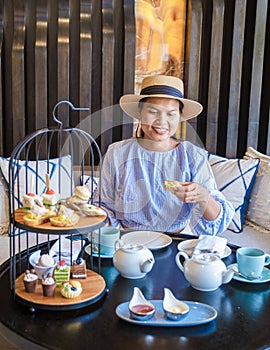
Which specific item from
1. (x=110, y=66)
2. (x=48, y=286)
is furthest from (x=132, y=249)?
(x=110, y=66)

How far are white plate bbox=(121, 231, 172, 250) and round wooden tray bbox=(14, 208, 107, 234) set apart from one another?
48cm

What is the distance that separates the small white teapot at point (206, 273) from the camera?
1245mm

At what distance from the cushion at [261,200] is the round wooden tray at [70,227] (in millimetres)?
1616

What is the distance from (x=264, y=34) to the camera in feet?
9.54

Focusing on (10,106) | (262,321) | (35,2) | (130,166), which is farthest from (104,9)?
(262,321)

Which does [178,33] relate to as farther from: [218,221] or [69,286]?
[69,286]

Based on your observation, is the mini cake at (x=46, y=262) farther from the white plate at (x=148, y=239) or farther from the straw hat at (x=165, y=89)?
the straw hat at (x=165, y=89)

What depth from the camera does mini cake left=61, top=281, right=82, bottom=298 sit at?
1174mm

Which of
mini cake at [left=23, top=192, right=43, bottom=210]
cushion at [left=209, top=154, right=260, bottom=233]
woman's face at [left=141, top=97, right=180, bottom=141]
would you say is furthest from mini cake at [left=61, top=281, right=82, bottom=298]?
cushion at [left=209, top=154, right=260, bottom=233]

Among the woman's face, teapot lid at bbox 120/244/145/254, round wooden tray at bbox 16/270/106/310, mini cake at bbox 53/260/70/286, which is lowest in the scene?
round wooden tray at bbox 16/270/106/310

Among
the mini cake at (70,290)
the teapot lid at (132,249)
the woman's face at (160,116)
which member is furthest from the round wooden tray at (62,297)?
the woman's face at (160,116)

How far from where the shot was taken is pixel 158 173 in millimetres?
1803

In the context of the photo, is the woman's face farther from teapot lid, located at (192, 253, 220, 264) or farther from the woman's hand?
teapot lid, located at (192, 253, 220, 264)

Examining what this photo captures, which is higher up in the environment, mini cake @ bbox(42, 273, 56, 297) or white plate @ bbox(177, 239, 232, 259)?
mini cake @ bbox(42, 273, 56, 297)
